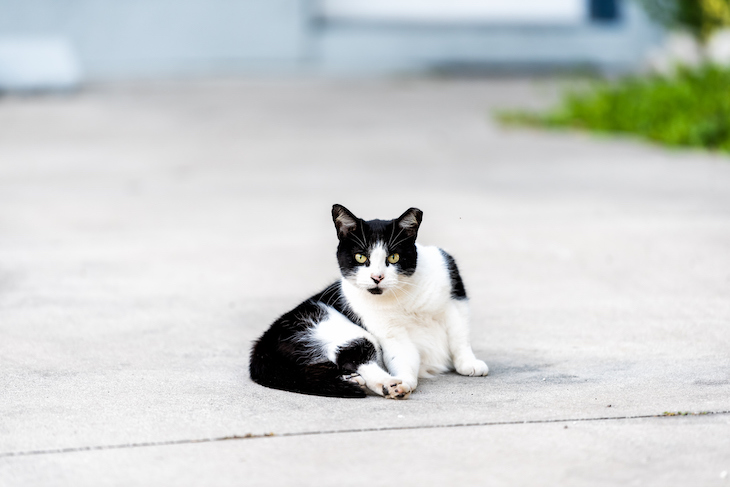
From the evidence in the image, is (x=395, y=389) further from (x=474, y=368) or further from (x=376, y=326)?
(x=474, y=368)

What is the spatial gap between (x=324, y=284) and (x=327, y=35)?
1456cm

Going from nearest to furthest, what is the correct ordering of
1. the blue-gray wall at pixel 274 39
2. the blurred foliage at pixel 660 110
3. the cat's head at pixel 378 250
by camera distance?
the cat's head at pixel 378 250, the blurred foliage at pixel 660 110, the blue-gray wall at pixel 274 39

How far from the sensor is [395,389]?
10.8 ft

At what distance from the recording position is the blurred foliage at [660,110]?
32.5 feet

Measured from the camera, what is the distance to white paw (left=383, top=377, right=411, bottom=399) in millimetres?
3295

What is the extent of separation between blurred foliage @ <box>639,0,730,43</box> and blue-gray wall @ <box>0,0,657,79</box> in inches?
81.3

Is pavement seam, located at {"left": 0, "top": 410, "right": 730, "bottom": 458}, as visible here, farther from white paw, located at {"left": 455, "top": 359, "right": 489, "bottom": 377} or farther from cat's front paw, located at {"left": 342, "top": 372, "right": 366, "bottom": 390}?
white paw, located at {"left": 455, "top": 359, "right": 489, "bottom": 377}

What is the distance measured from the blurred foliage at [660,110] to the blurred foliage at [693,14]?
2.55m

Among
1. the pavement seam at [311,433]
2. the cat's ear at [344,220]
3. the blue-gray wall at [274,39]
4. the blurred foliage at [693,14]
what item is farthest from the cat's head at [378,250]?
the blue-gray wall at [274,39]

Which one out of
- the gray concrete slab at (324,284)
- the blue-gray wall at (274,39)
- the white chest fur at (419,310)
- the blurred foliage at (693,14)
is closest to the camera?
the gray concrete slab at (324,284)

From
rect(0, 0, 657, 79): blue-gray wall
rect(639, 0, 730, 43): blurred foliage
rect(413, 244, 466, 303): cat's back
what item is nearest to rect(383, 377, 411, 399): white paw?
rect(413, 244, 466, 303): cat's back

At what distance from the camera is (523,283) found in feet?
17.3

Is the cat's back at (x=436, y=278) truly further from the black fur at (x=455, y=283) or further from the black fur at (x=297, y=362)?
the black fur at (x=297, y=362)

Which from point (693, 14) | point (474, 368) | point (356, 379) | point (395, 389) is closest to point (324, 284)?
point (474, 368)
